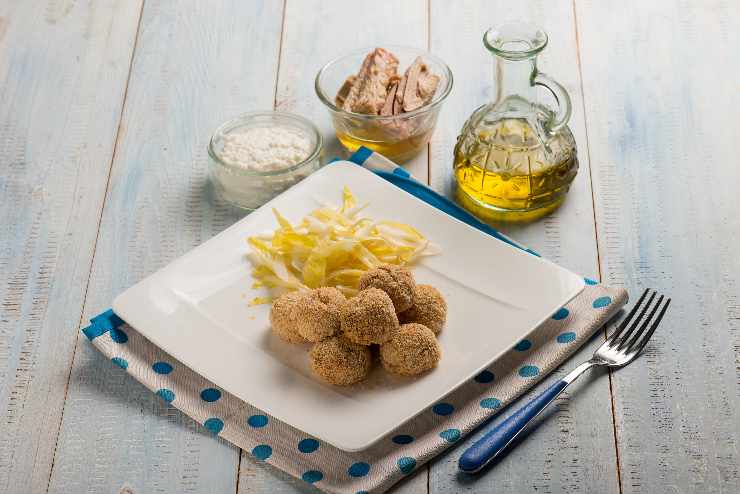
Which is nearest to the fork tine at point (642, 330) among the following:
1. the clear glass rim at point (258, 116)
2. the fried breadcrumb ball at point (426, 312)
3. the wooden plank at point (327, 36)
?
the fried breadcrumb ball at point (426, 312)

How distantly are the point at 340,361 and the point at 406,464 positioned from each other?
0.21 meters

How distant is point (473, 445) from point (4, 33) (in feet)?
6.42

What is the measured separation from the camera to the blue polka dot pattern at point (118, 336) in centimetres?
185

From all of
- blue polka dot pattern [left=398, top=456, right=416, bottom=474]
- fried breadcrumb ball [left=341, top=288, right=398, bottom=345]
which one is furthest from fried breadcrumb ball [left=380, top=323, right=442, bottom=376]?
blue polka dot pattern [left=398, top=456, right=416, bottom=474]

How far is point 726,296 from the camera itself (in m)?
1.92

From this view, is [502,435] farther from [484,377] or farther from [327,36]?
[327,36]

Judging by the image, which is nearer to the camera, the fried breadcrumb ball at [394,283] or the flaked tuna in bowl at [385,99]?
the fried breadcrumb ball at [394,283]

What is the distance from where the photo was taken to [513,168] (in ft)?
6.64

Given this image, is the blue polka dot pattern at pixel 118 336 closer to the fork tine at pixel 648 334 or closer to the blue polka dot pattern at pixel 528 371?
the blue polka dot pattern at pixel 528 371

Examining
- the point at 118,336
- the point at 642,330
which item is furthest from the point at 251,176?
the point at 642,330

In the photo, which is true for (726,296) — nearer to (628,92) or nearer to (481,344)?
(481,344)

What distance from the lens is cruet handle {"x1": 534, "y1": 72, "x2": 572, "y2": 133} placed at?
1.93 meters

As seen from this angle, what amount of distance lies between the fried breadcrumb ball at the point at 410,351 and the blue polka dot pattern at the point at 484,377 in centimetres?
11

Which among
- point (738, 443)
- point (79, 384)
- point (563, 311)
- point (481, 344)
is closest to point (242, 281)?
point (79, 384)
